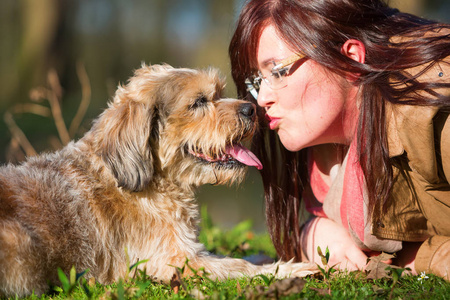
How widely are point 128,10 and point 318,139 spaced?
633 inches

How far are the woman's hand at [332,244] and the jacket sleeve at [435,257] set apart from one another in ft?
1.32

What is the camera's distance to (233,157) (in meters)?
3.83

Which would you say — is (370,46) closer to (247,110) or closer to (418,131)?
(418,131)

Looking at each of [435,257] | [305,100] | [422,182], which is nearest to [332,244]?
[435,257]

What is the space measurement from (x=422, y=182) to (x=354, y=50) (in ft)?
3.39

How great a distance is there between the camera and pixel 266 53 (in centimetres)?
367

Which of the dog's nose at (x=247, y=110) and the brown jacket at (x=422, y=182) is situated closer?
the brown jacket at (x=422, y=182)

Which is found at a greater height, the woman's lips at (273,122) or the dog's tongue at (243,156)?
the woman's lips at (273,122)

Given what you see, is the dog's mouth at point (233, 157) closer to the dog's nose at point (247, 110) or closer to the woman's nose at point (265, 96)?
the dog's nose at point (247, 110)

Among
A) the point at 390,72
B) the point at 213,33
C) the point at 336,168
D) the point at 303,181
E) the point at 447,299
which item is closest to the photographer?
the point at 447,299

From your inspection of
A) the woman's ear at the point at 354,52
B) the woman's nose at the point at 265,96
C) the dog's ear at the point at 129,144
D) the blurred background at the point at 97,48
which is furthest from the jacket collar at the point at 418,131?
the blurred background at the point at 97,48

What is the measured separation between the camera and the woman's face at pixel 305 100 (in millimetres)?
3516

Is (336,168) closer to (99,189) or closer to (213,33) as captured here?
(99,189)

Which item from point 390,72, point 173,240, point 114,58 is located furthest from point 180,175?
point 114,58
